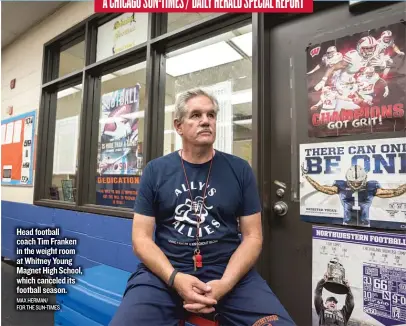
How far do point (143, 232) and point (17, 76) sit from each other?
3656 mm

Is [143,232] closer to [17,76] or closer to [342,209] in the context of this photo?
[342,209]

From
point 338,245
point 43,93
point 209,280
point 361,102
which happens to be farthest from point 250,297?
point 43,93

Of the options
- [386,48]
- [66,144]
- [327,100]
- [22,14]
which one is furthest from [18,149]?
[386,48]

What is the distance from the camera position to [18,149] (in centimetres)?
350

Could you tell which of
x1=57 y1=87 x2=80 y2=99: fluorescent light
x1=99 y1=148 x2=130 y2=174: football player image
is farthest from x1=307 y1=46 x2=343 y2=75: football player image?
x1=57 y1=87 x2=80 y2=99: fluorescent light

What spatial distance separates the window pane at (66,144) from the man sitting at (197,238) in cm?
188

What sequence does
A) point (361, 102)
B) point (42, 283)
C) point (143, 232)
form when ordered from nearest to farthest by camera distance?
point (143, 232)
point (361, 102)
point (42, 283)

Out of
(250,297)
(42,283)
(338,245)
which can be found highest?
(338,245)

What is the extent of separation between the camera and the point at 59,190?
9.59ft

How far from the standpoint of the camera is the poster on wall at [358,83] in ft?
4.12

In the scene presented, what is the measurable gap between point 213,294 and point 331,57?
4.40 feet

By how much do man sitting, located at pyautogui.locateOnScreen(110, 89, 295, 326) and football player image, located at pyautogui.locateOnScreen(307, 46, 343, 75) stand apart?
27.6 inches

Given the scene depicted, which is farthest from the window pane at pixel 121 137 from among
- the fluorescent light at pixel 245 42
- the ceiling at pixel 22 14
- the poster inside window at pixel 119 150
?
the ceiling at pixel 22 14

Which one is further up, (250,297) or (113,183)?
(113,183)
